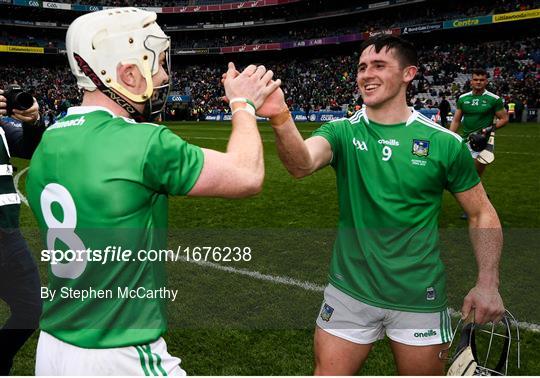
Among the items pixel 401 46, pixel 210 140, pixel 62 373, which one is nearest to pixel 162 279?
pixel 62 373

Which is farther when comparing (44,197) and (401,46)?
(401,46)

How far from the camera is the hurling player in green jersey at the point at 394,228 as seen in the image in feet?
8.66

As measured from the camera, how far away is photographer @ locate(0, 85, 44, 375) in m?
3.29

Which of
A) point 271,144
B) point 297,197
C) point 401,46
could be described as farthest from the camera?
Result: point 271,144

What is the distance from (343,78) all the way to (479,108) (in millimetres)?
39156

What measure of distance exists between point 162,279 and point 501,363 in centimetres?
171

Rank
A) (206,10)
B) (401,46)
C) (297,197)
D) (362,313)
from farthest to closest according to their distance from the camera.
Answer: (206,10)
(297,197)
(401,46)
(362,313)

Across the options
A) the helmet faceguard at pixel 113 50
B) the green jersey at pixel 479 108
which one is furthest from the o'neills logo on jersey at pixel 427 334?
the green jersey at pixel 479 108

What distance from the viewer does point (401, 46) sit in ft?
9.43

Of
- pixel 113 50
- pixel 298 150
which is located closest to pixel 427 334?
pixel 298 150

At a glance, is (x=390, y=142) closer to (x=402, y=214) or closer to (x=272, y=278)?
(x=402, y=214)

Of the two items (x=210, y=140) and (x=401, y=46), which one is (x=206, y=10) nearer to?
(x=210, y=140)

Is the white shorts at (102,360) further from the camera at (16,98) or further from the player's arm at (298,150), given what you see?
the camera at (16,98)

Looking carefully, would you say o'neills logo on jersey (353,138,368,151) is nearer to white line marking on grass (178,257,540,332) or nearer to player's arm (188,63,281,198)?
player's arm (188,63,281,198)
